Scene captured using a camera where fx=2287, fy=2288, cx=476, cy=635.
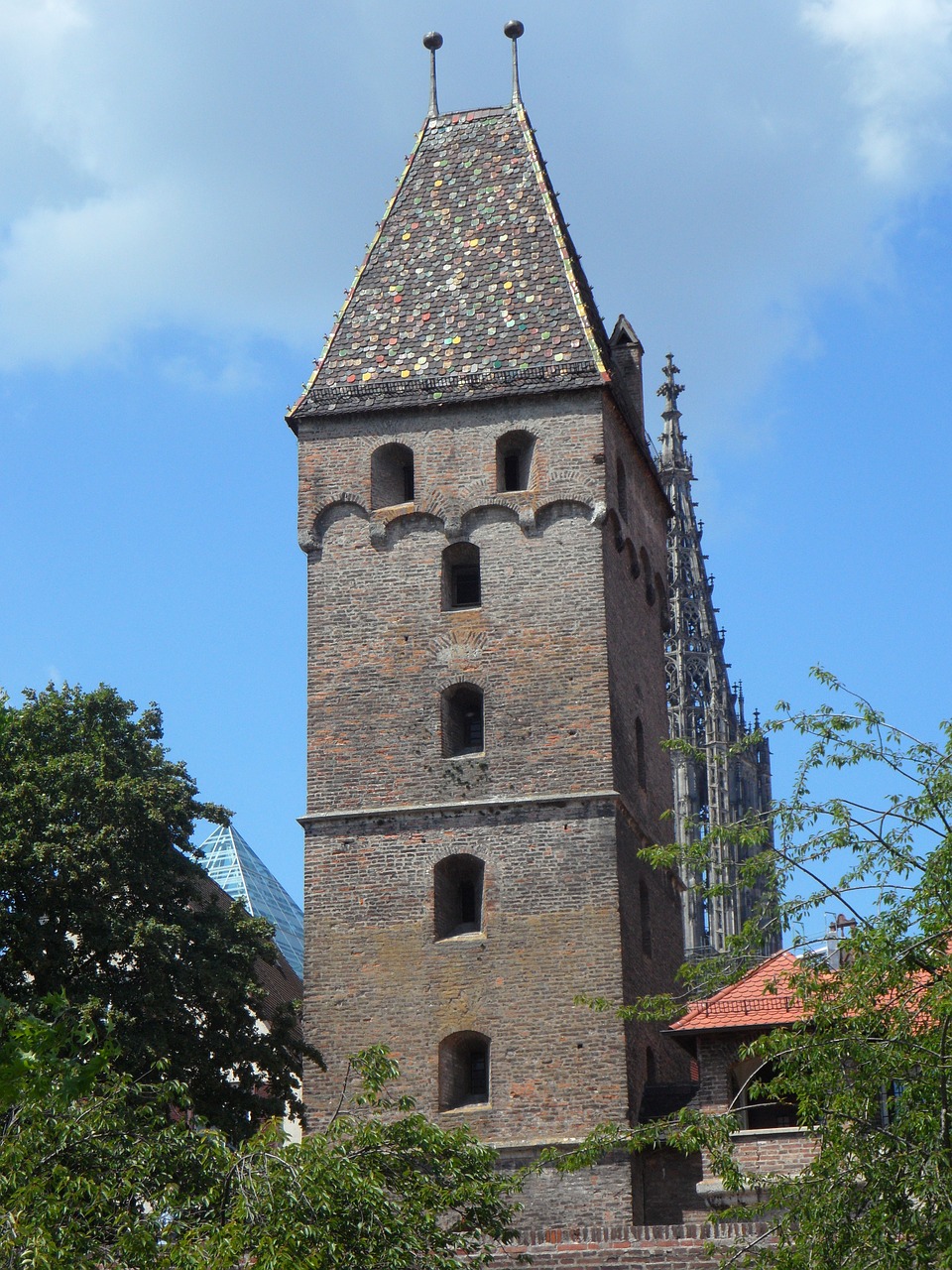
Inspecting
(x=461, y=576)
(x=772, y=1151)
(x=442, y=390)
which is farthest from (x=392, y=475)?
(x=772, y=1151)

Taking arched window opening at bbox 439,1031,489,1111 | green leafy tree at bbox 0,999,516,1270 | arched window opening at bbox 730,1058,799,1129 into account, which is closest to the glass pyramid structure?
arched window opening at bbox 439,1031,489,1111

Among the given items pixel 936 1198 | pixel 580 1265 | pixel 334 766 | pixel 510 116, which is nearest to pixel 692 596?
pixel 510 116

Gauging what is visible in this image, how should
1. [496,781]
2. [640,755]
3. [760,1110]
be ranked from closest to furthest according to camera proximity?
[760,1110]
[496,781]
[640,755]

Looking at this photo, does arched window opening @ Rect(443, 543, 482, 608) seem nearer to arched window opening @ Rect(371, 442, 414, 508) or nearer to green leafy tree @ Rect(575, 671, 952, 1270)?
arched window opening @ Rect(371, 442, 414, 508)

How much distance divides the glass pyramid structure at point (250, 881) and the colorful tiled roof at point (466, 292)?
21366 mm

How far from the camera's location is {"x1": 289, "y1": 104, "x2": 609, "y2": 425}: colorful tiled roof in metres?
34.5

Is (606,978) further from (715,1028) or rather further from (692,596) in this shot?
(692,596)

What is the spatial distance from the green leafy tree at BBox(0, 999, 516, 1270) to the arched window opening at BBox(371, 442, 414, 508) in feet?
43.6

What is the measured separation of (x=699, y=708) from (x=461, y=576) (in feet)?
191

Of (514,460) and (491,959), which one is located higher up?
(514,460)

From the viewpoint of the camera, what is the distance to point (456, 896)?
32094mm

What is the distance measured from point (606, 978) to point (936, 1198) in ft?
43.5

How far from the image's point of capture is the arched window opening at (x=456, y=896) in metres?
31.5

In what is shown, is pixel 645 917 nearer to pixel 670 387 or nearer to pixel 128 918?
pixel 128 918
